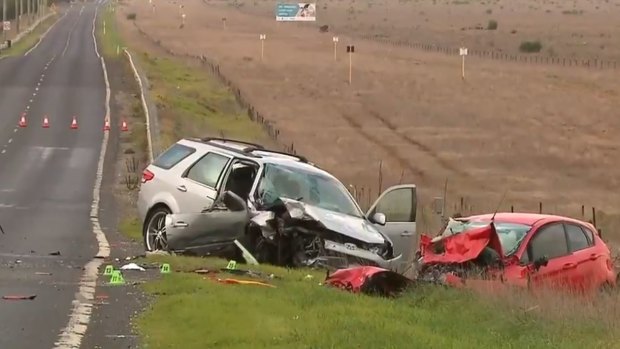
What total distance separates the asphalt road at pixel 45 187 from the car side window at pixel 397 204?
13.5ft

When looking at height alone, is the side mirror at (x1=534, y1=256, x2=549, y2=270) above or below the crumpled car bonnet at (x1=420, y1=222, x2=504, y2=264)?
below

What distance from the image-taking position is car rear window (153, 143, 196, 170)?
17359 millimetres

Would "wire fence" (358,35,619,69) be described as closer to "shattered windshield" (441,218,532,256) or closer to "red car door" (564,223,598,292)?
"red car door" (564,223,598,292)

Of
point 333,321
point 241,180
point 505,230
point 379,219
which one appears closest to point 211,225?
point 241,180

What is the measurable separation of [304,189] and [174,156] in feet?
7.14

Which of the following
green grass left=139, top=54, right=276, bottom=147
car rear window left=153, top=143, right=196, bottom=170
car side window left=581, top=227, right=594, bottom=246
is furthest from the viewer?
green grass left=139, top=54, right=276, bottom=147

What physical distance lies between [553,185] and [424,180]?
395 cm

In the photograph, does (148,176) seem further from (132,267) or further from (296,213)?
(132,267)

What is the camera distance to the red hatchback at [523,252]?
49.8ft

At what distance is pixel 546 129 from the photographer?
50.3 meters

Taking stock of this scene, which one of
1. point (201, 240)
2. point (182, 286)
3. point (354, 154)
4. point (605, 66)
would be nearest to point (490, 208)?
point (354, 154)

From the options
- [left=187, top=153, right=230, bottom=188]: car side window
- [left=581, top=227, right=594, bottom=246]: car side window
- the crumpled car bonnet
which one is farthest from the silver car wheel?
[left=581, top=227, right=594, bottom=246]: car side window

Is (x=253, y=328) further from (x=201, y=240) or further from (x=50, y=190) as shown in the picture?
(x=50, y=190)

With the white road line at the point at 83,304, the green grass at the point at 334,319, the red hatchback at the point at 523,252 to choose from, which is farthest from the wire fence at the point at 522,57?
the green grass at the point at 334,319
